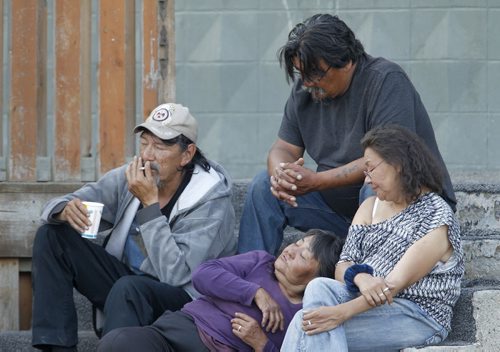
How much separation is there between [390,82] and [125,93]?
1393mm

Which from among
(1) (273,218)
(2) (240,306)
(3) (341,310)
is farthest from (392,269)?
(1) (273,218)

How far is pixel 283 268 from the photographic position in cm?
528

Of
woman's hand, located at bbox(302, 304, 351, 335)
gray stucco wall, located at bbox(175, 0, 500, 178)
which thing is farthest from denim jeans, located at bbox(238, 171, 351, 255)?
gray stucco wall, located at bbox(175, 0, 500, 178)

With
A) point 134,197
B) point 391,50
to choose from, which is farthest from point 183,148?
point 391,50

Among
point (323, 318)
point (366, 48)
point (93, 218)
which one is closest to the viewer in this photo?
point (323, 318)

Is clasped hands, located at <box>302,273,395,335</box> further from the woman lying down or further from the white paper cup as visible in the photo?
the white paper cup

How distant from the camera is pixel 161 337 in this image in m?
5.14

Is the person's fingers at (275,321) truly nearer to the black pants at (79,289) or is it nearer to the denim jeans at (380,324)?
the denim jeans at (380,324)

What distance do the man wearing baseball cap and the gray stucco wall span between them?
2.35m

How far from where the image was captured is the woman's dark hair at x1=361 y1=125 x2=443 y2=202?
5.07m

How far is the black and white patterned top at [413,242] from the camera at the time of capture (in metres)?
4.97

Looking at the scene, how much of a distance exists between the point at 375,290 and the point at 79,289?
57.5 inches

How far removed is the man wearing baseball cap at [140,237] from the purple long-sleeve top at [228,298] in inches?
8.9

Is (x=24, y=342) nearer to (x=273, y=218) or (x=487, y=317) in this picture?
(x=273, y=218)
